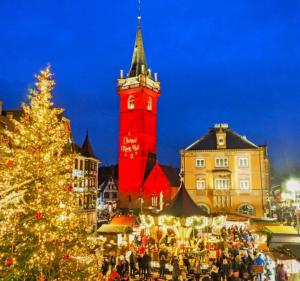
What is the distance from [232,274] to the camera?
12.8 metres

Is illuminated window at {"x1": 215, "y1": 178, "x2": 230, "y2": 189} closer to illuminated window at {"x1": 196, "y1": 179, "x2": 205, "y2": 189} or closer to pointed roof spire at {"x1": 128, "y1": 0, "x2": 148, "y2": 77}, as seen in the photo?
illuminated window at {"x1": 196, "y1": 179, "x2": 205, "y2": 189}

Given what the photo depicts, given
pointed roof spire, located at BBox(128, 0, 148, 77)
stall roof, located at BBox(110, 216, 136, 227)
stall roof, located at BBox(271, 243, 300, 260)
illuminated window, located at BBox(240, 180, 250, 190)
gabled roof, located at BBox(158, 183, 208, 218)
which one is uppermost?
pointed roof spire, located at BBox(128, 0, 148, 77)

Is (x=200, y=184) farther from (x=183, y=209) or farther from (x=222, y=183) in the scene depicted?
(x=183, y=209)

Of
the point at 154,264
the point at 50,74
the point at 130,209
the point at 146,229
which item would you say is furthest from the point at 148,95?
the point at 50,74

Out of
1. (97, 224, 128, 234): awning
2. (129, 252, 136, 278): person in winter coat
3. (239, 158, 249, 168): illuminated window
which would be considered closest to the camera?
(129, 252, 136, 278): person in winter coat

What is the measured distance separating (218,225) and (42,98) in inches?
645

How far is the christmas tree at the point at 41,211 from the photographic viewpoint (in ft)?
32.9

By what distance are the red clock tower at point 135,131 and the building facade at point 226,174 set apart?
1384cm

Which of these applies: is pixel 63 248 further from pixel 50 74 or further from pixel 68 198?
pixel 50 74

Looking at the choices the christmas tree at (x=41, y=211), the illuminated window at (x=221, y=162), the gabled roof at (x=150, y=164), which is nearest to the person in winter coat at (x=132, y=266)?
the christmas tree at (x=41, y=211)

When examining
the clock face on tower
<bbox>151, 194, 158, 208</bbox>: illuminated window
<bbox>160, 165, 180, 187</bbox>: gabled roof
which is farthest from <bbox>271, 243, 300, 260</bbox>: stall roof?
<bbox>160, 165, 180, 187</bbox>: gabled roof

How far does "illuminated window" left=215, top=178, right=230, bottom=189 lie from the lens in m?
44.2

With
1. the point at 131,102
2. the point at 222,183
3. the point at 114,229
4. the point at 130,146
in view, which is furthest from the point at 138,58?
the point at 114,229

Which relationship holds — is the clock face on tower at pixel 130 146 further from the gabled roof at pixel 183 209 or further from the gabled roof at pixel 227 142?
the gabled roof at pixel 183 209
